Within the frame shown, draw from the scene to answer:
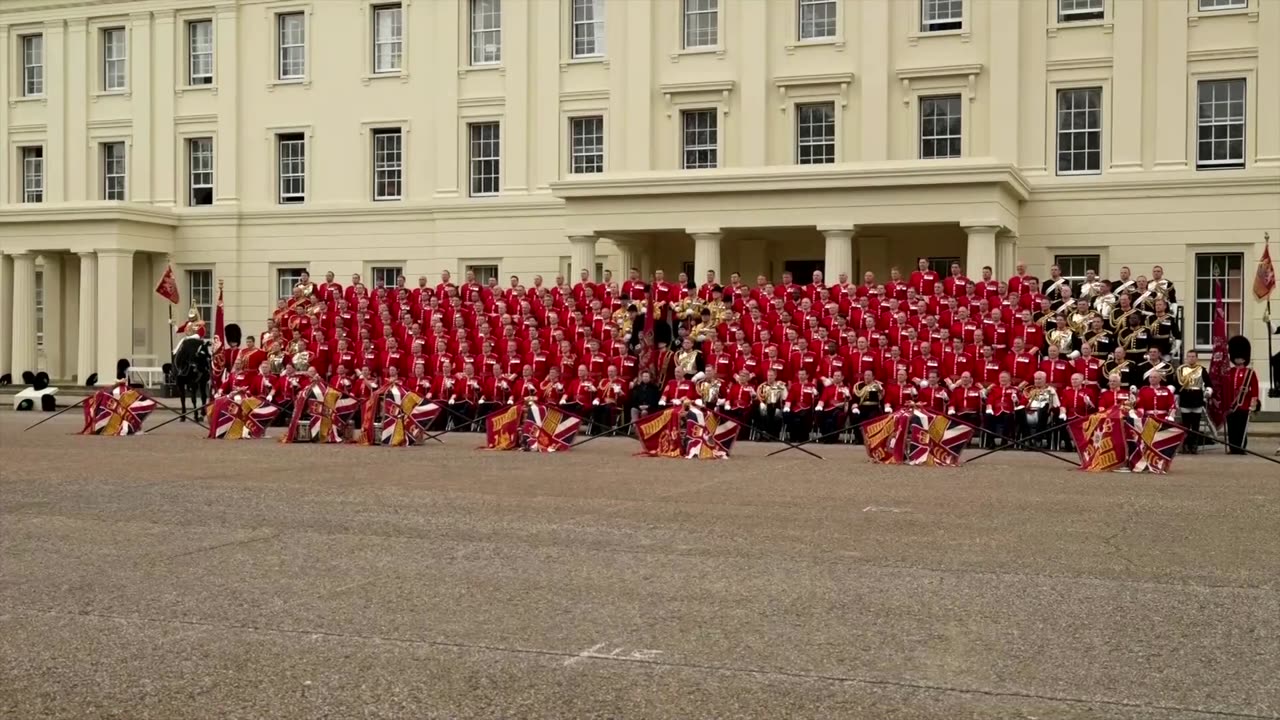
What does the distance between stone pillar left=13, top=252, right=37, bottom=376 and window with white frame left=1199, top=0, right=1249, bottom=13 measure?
1203 inches

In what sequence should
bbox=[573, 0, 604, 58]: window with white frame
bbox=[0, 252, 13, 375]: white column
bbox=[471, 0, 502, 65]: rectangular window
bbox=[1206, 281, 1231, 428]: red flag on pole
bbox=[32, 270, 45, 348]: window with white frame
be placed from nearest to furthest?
bbox=[1206, 281, 1231, 428]: red flag on pole
bbox=[573, 0, 604, 58]: window with white frame
bbox=[471, 0, 502, 65]: rectangular window
bbox=[0, 252, 13, 375]: white column
bbox=[32, 270, 45, 348]: window with white frame

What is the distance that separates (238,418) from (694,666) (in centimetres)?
1857

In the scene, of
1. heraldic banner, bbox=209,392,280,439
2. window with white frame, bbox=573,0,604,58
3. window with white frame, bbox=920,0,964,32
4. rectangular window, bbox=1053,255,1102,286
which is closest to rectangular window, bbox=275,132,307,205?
window with white frame, bbox=573,0,604,58

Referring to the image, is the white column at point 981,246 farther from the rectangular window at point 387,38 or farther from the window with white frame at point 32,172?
the window with white frame at point 32,172

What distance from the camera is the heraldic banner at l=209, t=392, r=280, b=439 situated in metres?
25.5

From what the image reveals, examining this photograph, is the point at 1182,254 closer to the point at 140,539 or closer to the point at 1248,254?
the point at 1248,254

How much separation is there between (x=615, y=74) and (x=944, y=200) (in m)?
10.1

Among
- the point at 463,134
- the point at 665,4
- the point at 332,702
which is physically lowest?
the point at 332,702

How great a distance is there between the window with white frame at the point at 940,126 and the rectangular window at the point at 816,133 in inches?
83.2

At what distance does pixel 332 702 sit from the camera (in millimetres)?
7500

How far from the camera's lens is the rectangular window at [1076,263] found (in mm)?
34969

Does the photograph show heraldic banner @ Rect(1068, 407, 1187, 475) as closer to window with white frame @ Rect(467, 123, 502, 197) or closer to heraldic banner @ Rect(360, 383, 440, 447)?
heraldic banner @ Rect(360, 383, 440, 447)

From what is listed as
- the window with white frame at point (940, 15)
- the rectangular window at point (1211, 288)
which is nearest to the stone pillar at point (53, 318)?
the window with white frame at point (940, 15)

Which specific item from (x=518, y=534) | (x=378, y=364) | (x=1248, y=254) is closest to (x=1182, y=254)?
(x=1248, y=254)
